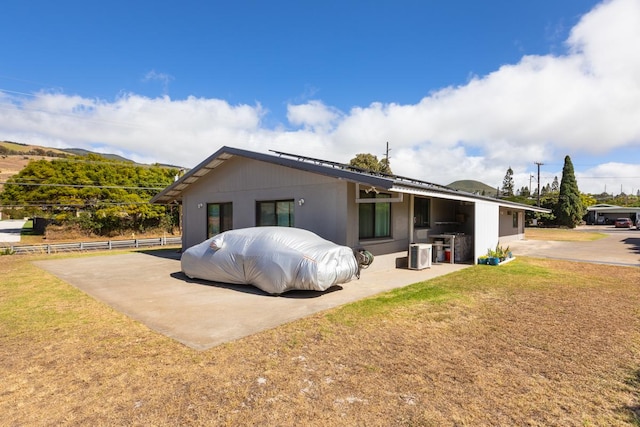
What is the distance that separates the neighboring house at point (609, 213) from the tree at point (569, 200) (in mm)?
18553

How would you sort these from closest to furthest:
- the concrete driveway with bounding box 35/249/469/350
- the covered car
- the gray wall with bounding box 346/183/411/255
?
the concrete driveway with bounding box 35/249/469/350 → the covered car → the gray wall with bounding box 346/183/411/255

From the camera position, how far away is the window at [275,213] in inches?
421

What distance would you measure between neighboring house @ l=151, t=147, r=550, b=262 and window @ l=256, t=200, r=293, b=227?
3 cm

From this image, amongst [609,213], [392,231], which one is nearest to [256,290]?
[392,231]

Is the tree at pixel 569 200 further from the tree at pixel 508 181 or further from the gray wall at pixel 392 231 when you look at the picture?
the tree at pixel 508 181

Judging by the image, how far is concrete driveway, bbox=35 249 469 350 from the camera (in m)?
4.93

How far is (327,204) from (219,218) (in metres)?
6.08

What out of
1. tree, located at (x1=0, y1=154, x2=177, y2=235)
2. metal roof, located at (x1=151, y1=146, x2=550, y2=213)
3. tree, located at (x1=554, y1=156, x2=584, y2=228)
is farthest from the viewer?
tree, located at (x1=554, y1=156, x2=584, y2=228)

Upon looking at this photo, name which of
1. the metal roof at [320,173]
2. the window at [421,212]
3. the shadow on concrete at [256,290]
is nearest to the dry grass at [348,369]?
the shadow on concrete at [256,290]

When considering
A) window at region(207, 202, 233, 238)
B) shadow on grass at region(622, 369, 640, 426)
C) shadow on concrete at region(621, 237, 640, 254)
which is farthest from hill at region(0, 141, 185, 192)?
shadow on concrete at region(621, 237, 640, 254)

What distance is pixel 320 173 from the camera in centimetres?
898

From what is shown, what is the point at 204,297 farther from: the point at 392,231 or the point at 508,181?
the point at 508,181

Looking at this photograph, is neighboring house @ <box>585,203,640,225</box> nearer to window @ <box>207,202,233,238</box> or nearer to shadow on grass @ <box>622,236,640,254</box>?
shadow on grass @ <box>622,236,640,254</box>

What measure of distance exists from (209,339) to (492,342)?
372 cm
